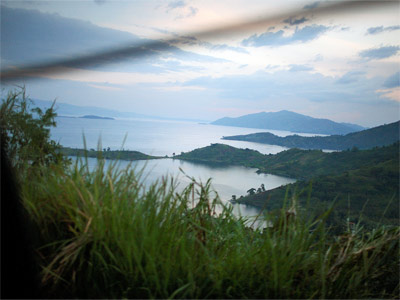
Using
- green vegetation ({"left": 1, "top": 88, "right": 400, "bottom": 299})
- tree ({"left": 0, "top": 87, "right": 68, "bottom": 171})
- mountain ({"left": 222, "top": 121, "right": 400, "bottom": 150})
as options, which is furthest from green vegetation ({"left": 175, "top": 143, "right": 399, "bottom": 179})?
green vegetation ({"left": 1, "top": 88, "right": 400, "bottom": 299})

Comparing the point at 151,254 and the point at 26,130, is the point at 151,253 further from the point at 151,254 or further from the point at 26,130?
the point at 26,130

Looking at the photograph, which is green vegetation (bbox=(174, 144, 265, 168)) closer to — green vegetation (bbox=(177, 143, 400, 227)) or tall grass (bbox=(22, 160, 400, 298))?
green vegetation (bbox=(177, 143, 400, 227))

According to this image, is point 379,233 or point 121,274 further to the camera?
point 379,233

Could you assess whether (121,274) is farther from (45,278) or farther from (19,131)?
(19,131)

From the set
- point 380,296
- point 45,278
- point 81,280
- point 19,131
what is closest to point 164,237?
point 81,280

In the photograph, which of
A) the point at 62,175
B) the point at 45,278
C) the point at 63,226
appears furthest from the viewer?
the point at 62,175

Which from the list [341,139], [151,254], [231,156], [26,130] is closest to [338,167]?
[341,139]
